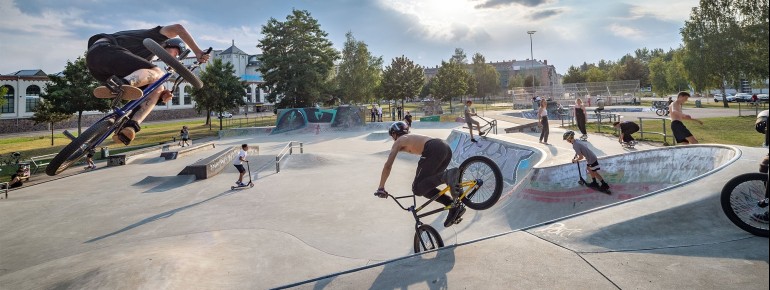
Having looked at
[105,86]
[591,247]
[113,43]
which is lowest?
[591,247]

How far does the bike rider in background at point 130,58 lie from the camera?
3811 mm

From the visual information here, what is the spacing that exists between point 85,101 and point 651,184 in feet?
79.9

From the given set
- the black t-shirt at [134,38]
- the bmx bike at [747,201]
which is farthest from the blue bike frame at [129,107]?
the bmx bike at [747,201]

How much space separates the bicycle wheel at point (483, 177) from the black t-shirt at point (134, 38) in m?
4.12

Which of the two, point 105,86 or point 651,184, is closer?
point 105,86

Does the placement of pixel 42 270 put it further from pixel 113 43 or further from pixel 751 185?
pixel 751 185

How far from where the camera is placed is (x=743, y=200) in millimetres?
4473

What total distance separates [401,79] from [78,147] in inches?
1996

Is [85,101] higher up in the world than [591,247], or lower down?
higher up

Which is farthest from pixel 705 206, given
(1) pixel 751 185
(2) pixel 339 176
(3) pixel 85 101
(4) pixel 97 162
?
(4) pixel 97 162

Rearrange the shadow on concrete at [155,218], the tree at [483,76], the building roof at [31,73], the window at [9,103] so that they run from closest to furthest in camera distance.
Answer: the shadow on concrete at [155,218] → the window at [9,103] → the building roof at [31,73] → the tree at [483,76]

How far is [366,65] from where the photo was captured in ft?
189

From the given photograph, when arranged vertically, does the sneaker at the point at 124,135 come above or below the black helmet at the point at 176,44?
below

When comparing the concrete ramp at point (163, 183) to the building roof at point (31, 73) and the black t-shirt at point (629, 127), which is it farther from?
the building roof at point (31, 73)
